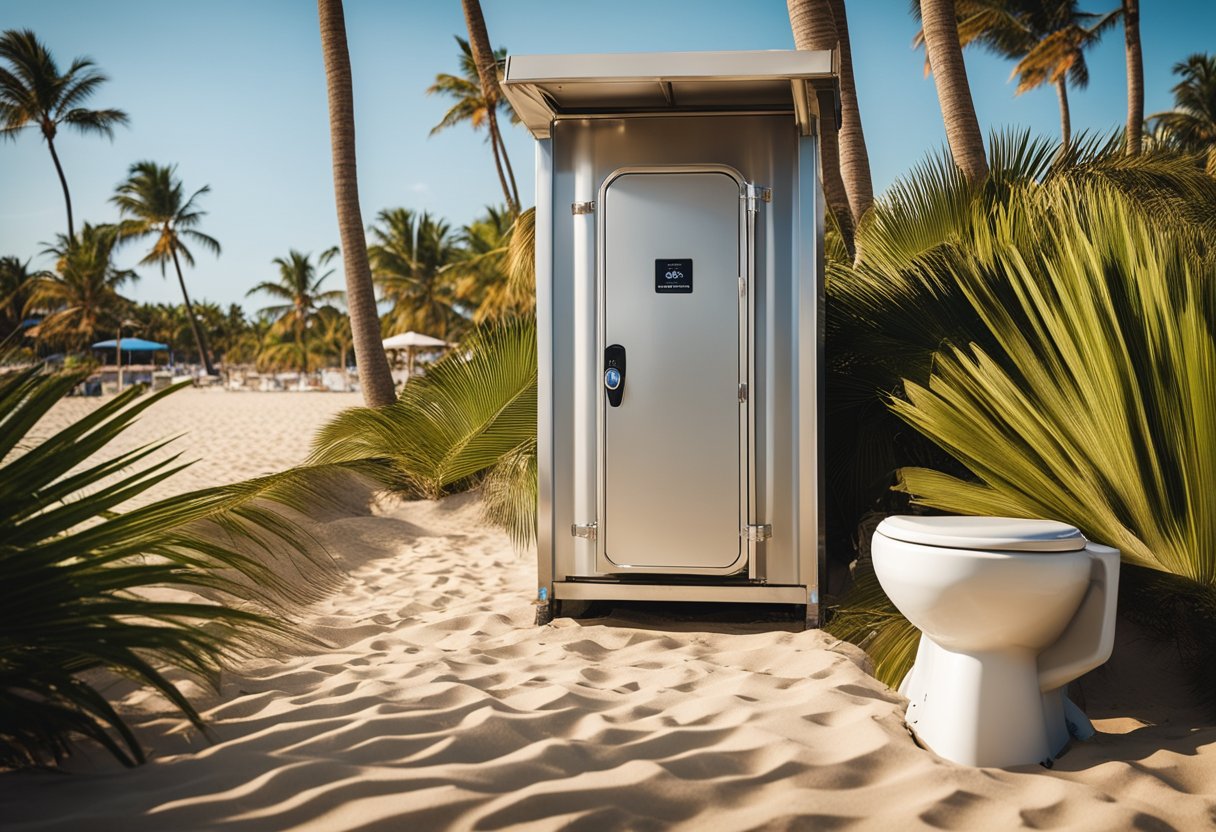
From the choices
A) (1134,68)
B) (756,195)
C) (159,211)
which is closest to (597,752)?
(756,195)

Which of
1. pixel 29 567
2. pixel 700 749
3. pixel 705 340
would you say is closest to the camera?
pixel 29 567

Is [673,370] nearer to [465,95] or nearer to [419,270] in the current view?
[465,95]

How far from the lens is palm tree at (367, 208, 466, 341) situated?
38500 millimetres

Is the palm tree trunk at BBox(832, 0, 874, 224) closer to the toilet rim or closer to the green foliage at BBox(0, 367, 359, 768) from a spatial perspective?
the toilet rim

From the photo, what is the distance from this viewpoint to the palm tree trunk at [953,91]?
259 inches

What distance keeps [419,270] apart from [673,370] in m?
36.4

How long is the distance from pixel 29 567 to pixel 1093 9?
99.9 feet

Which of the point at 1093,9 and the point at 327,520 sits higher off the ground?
the point at 1093,9

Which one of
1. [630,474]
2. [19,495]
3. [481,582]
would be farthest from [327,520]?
[19,495]

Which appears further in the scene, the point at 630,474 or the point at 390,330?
the point at 390,330

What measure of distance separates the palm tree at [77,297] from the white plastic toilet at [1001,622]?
42209 millimetres

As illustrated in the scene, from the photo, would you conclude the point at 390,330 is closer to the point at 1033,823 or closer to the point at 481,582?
the point at 481,582

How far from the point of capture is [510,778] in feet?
6.76

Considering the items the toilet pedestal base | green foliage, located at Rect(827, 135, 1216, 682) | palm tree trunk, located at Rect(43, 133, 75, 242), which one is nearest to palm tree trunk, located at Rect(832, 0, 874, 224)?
green foliage, located at Rect(827, 135, 1216, 682)
